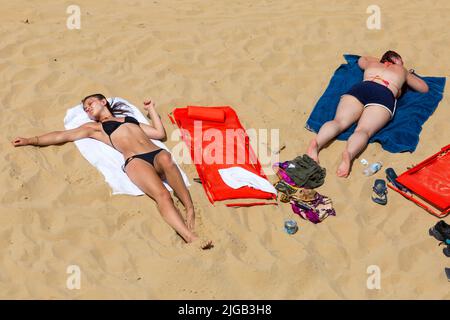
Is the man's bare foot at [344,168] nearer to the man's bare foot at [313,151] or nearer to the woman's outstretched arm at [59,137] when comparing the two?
the man's bare foot at [313,151]

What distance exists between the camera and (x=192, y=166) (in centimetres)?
585

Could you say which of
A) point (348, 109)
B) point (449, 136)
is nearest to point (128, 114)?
point (348, 109)

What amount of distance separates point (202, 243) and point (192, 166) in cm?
122

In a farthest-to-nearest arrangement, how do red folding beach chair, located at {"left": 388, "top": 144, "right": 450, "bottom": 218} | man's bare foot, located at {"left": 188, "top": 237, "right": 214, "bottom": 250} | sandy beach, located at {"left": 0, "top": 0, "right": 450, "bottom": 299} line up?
1. red folding beach chair, located at {"left": 388, "top": 144, "right": 450, "bottom": 218}
2. man's bare foot, located at {"left": 188, "top": 237, "right": 214, "bottom": 250}
3. sandy beach, located at {"left": 0, "top": 0, "right": 450, "bottom": 299}

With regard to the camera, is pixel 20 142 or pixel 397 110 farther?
pixel 397 110

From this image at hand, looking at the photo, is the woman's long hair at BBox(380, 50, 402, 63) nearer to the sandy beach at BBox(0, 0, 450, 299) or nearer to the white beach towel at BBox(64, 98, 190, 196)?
the sandy beach at BBox(0, 0, 450, 299)

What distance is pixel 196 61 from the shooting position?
7.32 m

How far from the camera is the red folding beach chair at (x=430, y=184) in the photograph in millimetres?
5598

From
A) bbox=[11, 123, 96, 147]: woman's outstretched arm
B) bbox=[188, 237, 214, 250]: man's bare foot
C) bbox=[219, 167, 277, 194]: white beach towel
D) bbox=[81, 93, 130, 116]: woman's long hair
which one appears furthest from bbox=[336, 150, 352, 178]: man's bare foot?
bbox=[11, 123, 96, 147]: woman's outstretched arm

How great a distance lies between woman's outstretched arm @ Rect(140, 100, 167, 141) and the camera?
238 inches

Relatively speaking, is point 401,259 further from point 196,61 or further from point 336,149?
point 196,61

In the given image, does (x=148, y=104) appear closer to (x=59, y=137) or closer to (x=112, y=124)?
(x=112, y=124)

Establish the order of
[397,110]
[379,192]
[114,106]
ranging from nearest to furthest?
[379,192] < [114,106] < [397,110]

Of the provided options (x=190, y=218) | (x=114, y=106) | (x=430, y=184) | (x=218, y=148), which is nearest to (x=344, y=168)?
(x=430, y=184)
